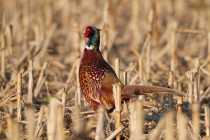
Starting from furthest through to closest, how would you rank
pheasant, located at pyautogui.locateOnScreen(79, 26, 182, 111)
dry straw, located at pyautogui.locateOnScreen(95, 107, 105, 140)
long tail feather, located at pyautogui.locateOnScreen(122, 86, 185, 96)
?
pheasant, located at pyautogui.locateOnScreen(79, 26, 182, 111) < long tail feather, located at pyautogui.locateOnScreen(122, 86, 185, 96) < dry straw, located at pyautogui.locateOnScreen(95, 107, 105, 140)

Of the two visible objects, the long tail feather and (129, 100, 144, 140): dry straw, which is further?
the long tail feather

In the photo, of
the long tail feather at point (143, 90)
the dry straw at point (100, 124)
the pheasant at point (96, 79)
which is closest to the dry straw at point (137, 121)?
the dry straw at point (100, 124)

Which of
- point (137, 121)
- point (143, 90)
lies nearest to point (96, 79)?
point (143, 90)

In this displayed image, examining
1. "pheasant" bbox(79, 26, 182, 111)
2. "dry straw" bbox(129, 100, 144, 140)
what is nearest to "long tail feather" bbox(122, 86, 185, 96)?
"pheasant" bbox(79, 26, 182, 111)

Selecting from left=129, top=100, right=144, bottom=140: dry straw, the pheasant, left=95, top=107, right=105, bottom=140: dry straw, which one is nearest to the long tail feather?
the pheasant

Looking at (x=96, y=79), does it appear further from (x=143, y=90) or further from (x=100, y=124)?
(x=100, y=124)

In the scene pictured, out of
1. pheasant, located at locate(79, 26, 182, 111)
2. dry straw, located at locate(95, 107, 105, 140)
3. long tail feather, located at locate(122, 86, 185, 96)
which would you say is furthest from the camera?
pheasant, located at locate(79, 26, 182, 111)

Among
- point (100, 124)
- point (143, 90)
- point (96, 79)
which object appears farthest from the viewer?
point (96, 79)

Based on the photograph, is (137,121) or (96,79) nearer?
(137,121)

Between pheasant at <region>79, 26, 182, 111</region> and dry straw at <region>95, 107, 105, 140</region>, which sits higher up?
pheasant at <region>79, 26, 182, 111</region>

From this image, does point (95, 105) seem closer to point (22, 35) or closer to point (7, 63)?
point (7, 63)

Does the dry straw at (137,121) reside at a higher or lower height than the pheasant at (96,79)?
lower

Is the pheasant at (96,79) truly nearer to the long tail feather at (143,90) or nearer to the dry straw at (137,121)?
the long tail feather at (143,90)

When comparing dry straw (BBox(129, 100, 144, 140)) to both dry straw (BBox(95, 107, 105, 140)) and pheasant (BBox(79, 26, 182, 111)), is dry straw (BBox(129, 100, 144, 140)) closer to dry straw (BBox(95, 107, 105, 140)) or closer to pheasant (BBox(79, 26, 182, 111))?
dry straw (BBox(95, 107, 105, 140))
